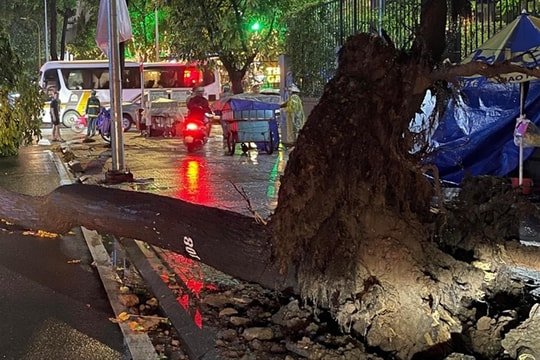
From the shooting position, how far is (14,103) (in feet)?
65.6

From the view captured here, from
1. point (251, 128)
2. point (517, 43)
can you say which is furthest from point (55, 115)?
point (517, 43)

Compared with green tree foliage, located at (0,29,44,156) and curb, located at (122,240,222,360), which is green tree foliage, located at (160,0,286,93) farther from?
curb, located at (122,240,222,360)

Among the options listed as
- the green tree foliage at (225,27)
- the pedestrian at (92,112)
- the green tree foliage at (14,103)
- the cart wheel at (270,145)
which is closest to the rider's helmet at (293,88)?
the cart wheel at (270,145)

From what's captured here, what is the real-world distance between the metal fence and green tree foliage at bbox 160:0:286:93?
17.5 ft

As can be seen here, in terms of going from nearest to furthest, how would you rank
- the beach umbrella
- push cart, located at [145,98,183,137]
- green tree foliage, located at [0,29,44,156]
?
the beach umbrella
green tree foliage, located at [0,29,44,156]
push cart, located at [145,98,183,137]

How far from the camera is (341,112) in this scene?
523cm

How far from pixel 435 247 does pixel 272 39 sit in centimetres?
2327

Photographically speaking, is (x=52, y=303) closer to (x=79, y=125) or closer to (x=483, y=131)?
(x=483, y=131)

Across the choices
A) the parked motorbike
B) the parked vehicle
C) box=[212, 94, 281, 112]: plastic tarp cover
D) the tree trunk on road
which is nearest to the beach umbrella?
the tree trunk on road

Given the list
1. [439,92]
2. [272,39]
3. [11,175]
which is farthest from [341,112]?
[272,39]

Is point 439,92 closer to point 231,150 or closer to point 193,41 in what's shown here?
point 231,150

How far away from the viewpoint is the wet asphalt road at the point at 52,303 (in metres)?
5.25

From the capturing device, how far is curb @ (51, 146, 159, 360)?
5.08 metres

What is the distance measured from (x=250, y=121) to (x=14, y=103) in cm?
706
